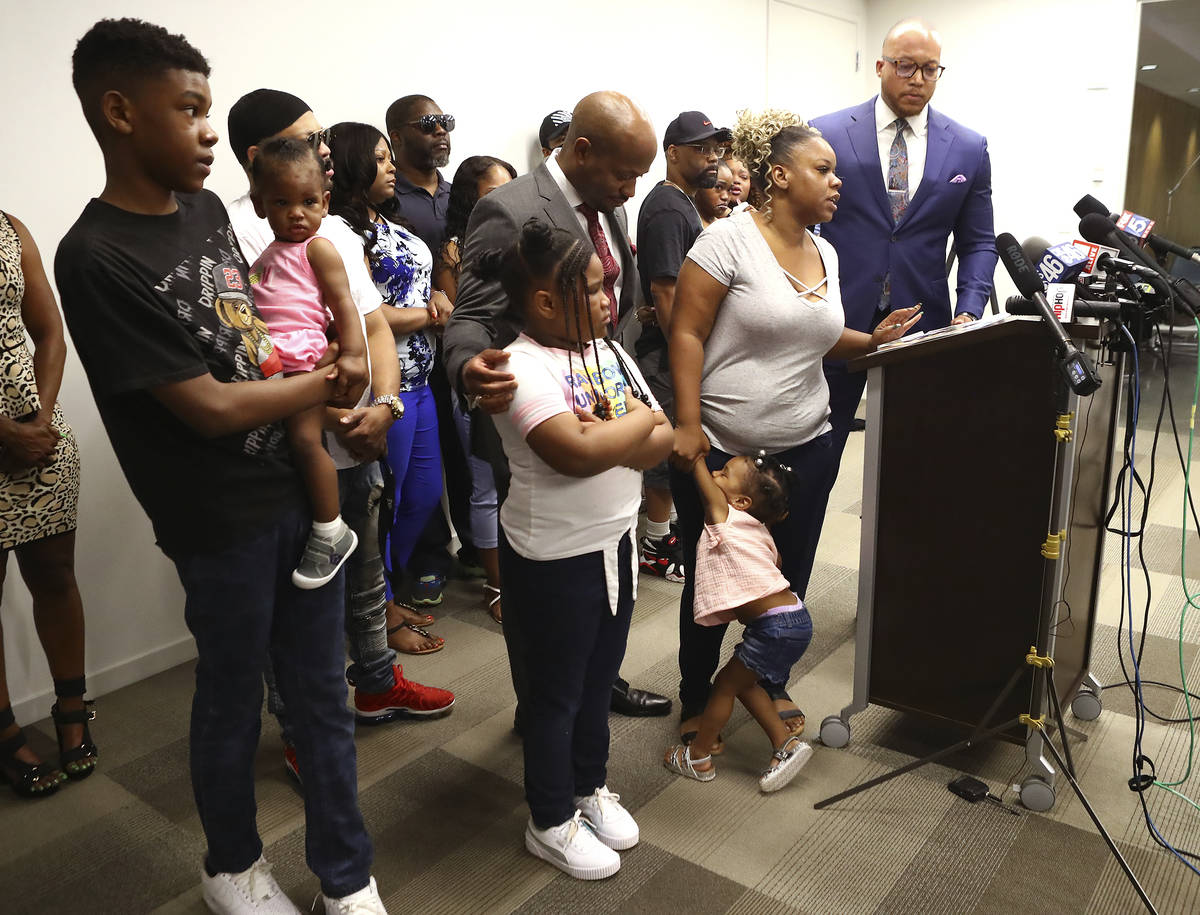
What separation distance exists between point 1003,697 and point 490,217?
1.51 metres

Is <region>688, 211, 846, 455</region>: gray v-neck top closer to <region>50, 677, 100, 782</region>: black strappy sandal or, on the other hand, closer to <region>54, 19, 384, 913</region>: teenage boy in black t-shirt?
<region>54, 19, 384, 913</region>: teenage boy in black t-shirt

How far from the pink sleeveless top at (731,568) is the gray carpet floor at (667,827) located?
1.57ft

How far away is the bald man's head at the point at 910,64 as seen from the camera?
284 centimetres

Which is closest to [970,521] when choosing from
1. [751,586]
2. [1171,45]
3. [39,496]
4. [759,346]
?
[751,586]

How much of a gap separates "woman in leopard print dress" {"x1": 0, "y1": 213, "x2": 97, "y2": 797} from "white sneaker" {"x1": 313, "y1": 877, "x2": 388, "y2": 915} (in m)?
1.04

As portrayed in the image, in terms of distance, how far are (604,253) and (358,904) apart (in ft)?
4.68

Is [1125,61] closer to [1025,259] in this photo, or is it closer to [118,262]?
[1025,259]

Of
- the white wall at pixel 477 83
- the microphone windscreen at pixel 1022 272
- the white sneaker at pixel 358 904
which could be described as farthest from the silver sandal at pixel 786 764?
the white wall at pixel 477 83

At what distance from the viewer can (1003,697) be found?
2.03 metres

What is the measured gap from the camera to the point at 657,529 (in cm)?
368

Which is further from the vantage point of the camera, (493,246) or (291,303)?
(493,246)

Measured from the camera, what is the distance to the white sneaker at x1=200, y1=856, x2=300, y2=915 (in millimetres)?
1681

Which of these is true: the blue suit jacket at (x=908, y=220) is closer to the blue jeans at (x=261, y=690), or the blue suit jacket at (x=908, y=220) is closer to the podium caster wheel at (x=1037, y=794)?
the podium caster wheel at (x=1037, y=794)

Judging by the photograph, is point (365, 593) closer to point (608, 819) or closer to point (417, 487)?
point (417, 487)
